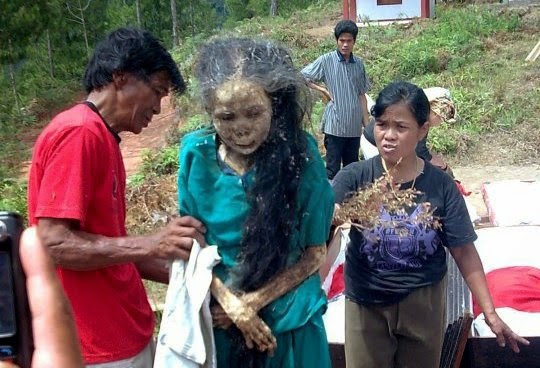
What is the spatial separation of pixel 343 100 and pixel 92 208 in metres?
5.18

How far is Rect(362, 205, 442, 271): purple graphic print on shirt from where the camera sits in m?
2.78

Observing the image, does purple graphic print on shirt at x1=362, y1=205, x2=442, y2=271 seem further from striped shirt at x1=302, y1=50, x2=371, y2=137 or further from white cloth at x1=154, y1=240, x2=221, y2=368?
striped shirt at x1=302, y1=50, x2=371, y2=137

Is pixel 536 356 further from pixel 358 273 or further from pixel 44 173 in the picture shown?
pixel 44 173

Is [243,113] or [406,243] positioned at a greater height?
[243,113]

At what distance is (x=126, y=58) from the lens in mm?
2387

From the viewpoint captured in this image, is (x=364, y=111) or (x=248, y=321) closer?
(x=248, y=321)

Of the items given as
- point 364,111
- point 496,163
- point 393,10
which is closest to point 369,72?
point 496,163

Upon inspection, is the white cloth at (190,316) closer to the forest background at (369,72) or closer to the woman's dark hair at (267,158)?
the woman's dark hair at (267,158)

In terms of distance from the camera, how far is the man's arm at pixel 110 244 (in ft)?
7.04

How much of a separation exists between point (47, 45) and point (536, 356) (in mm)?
28040

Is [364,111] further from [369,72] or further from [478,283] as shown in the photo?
[369,72]

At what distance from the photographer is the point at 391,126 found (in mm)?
2916

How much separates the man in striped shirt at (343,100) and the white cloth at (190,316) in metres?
4.98

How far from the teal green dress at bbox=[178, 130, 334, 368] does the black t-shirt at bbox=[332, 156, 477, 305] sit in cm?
54
